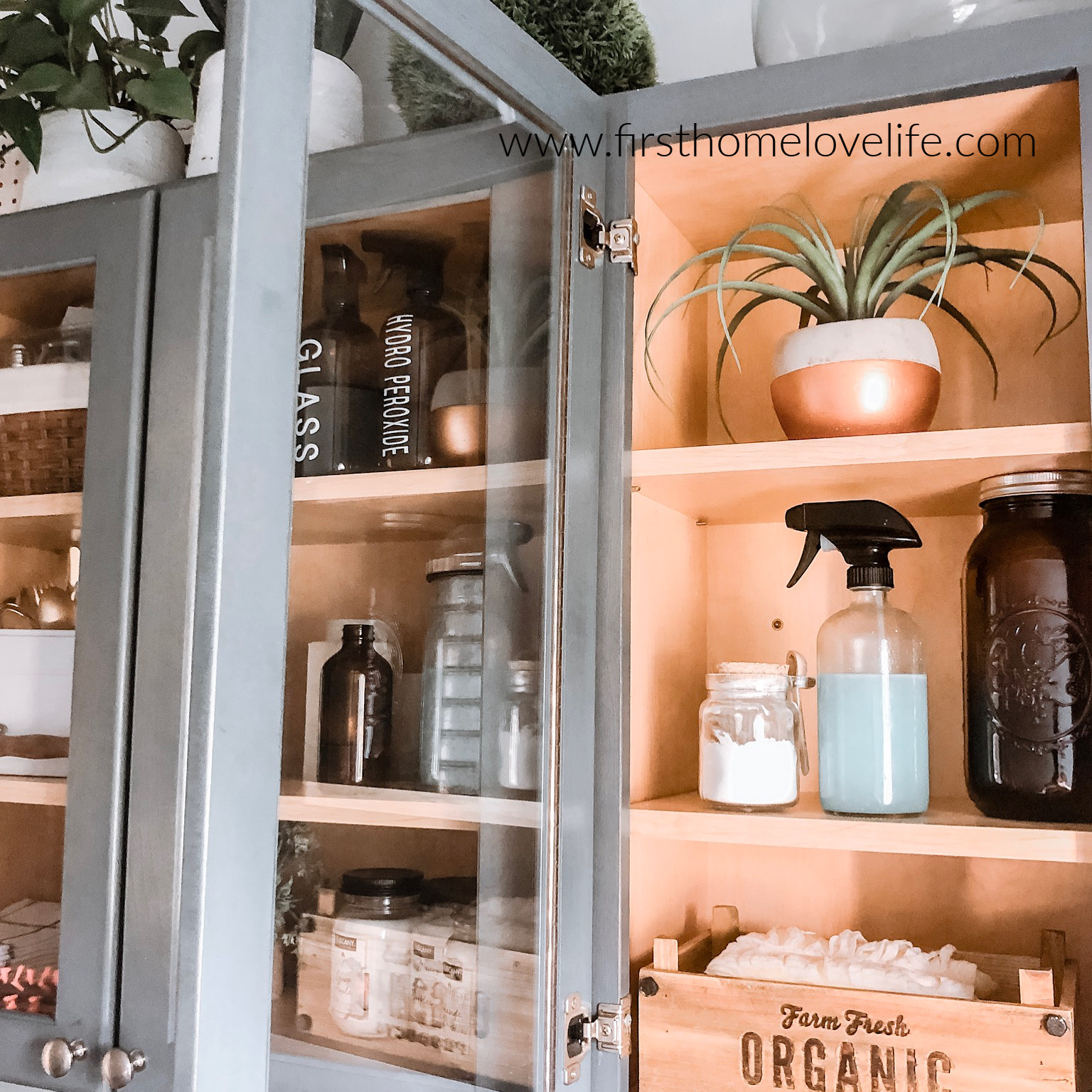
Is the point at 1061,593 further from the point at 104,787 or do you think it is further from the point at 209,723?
the point at 104,787

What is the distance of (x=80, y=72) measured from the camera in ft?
3.87

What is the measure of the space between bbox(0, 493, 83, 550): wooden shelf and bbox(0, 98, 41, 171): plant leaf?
1.31 ft

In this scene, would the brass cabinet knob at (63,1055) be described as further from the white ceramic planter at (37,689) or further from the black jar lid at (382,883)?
the black jar lid at (382,883)

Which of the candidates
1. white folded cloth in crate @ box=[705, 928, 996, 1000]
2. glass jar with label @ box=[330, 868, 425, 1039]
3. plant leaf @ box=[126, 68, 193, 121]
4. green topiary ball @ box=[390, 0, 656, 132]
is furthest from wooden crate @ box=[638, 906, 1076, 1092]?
plant leaf @ box=[126, 68, 193, 121]

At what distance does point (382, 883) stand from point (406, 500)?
0.27 meters

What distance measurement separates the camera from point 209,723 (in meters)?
0.55

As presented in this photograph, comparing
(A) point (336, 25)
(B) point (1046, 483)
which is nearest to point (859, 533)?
(B) point (1046, 483)

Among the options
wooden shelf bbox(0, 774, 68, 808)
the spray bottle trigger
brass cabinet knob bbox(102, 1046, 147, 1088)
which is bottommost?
brass cabinet knob bbox(102, 1046, 147, 1088)

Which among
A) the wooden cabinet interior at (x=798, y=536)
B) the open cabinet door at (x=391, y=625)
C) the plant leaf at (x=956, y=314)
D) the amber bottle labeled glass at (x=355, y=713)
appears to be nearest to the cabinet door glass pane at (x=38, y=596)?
the open cabinet door at (x=391, y=625)

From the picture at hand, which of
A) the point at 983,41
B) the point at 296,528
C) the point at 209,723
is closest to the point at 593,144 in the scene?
the point at 983,41

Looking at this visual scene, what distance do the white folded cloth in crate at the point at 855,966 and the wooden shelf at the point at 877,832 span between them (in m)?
0.12

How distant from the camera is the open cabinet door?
57cm

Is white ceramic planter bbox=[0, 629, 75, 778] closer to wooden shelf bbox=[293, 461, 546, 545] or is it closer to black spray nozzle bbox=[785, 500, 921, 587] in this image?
wooden shelf bbox=[293, 461, 546, 545]

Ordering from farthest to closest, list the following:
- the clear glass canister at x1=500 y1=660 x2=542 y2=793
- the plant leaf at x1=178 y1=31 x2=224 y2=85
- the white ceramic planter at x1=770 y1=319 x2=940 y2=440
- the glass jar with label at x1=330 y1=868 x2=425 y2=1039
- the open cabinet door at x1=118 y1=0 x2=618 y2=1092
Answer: the plant leaf at x1=178 y1=31 x2=224 y2=85 < the white ceramic planter at x1=770 y1=319 x2=940 y2=440 < the clear glass canister at x1=500 y1=660 x2=542 y2=793 < the glass jar with label at x1=330 y1=868 x2=425 y2=1039 < the open cabinet door at x1=118 y1=0 x2=618 y2=1092
